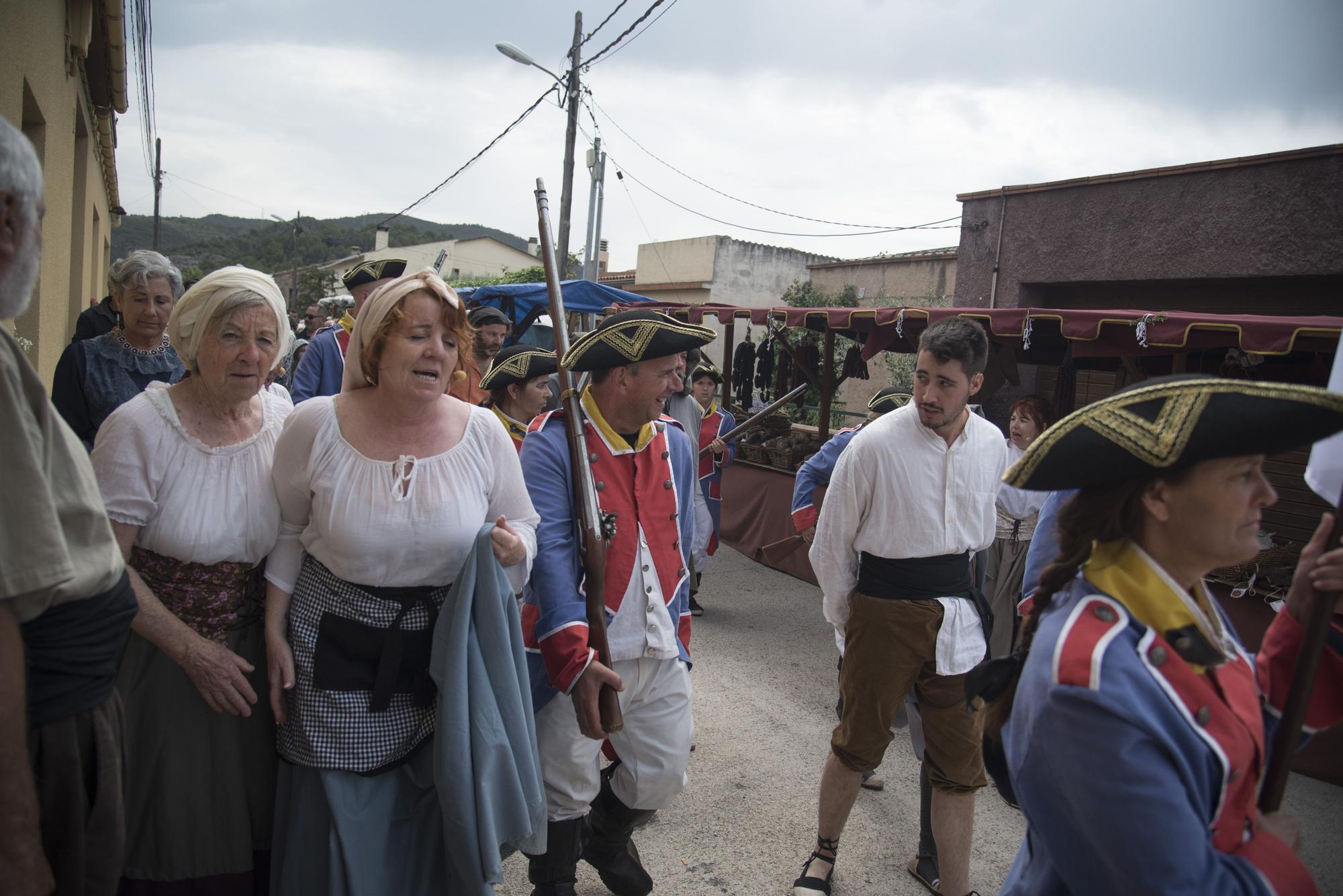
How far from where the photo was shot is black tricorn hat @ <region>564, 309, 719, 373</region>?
8.55 feet

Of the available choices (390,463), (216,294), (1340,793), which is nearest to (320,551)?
(390,463)

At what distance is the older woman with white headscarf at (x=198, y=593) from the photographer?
208 cm

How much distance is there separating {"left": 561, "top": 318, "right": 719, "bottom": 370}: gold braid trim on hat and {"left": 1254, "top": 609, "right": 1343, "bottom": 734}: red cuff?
5.32 ft

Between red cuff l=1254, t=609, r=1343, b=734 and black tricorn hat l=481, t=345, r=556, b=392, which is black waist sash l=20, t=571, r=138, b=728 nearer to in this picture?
red cuff l=1254, t=609, r=1343, b=734

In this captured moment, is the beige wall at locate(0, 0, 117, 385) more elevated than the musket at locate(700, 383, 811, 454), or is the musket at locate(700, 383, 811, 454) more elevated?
the beige wall at locate(0, 0, 117, 385)

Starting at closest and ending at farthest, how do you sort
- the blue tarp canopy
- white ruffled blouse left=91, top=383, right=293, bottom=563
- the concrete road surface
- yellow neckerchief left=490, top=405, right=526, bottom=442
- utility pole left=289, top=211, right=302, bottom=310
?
white ruffled blouse left=91, top=383, right=293, bottom=563 → the concrete road surface → yellow neckerchief left=490, top=405, right=526, bottom=442 → the blue tarp canopy → utility pole left=289, top=211, right=302, bottom=310

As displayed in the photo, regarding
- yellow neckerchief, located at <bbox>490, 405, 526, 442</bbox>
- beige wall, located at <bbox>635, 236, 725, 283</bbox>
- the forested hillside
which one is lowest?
yellow neckerchief, located at <bbox>490, 405, 526, 442</bbox>

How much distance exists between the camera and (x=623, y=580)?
262cm

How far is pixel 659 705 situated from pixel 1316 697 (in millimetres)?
1688

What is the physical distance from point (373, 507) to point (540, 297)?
10.7 metres

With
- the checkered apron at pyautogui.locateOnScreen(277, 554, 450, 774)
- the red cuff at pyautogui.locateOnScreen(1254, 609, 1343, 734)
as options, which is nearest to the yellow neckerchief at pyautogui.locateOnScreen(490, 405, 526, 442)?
the checkered apron at pyautogui.locateOnScreen(277, 554, 450, 774)

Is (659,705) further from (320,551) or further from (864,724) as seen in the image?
(320,551)

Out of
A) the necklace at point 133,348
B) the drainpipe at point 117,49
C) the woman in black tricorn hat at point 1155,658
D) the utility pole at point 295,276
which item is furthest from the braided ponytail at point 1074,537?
the utility pole at point 295,276

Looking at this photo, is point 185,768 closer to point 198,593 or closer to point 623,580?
point 198,593
